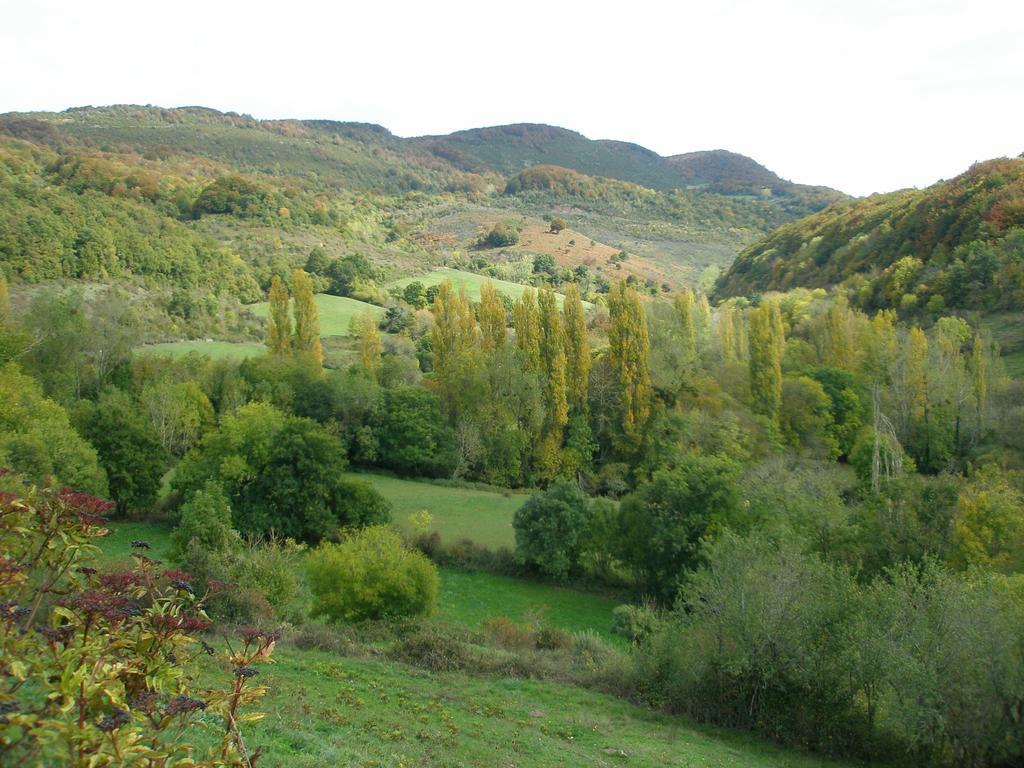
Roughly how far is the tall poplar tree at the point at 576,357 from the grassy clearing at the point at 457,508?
8.20m

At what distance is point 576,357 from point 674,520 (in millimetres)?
19449

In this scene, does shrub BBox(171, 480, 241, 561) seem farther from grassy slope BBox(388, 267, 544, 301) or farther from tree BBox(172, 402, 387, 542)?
grassy slope BBox(388, 267, 544, 301)

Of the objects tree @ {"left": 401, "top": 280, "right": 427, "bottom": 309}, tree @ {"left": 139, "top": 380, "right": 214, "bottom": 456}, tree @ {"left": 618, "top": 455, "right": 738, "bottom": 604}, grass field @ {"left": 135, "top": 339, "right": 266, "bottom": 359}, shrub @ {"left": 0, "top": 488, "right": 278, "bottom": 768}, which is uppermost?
tree @ {"left": 401, "top": 280, "right": 427, "bottom": 309}

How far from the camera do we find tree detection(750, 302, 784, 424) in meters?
49.5

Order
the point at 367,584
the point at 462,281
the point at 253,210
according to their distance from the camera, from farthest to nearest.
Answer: the point at 253,210
the point at 462,281
the point at 367,584

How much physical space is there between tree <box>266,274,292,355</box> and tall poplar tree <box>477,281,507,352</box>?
44.5ft

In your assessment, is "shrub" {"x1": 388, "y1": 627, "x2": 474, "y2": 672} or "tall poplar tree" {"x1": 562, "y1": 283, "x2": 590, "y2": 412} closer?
"shrub" {"x1": 388, "y1": 627, "x2": 474, "y2": 672}

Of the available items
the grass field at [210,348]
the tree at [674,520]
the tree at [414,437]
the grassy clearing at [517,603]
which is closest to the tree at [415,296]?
the grass field at [210,348]

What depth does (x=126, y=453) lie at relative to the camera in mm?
32906

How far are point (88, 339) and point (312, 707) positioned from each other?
137 ft

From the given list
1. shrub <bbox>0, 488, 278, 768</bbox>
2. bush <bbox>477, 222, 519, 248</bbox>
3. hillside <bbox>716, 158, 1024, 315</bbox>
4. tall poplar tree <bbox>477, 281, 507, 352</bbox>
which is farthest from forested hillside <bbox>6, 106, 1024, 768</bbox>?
bush <bbox>477, 222, 519, 248</bbox>

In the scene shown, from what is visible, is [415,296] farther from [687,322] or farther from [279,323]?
[687,322]

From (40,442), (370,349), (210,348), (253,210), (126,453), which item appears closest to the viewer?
(40,442)

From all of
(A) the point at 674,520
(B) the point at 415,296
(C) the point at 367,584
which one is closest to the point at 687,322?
(A) the point at 674,520
